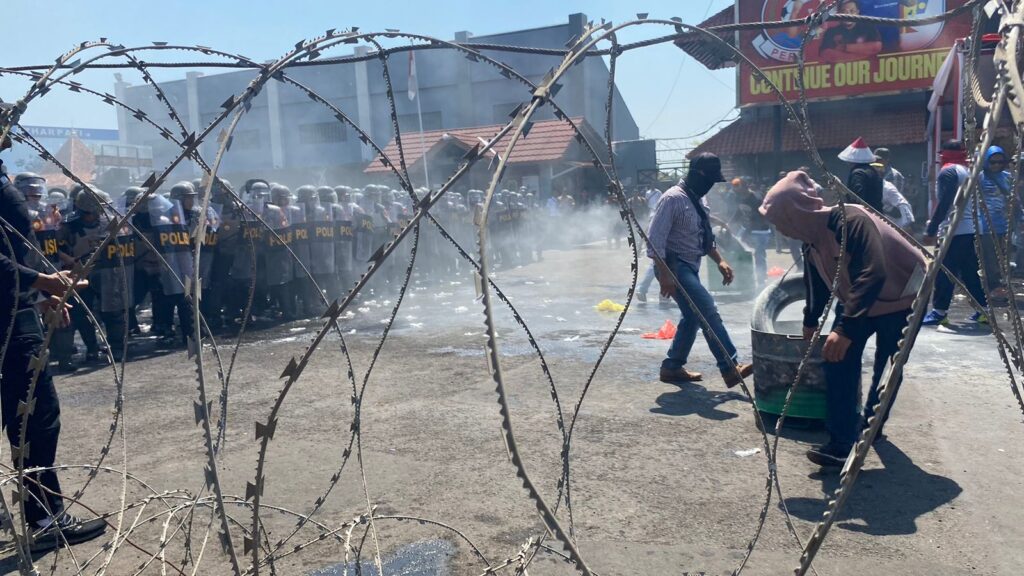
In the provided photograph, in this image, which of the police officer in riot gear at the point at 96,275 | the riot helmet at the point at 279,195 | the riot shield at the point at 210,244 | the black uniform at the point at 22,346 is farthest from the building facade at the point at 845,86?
the black uniform at the point at 22,346

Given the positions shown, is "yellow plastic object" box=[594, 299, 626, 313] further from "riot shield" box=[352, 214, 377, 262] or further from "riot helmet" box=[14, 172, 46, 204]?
"riot helmet" box=[14, 172, 46, 204]

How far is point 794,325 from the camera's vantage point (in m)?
5.97

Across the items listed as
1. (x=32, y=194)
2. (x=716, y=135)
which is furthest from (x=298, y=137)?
(x=32, y=194)

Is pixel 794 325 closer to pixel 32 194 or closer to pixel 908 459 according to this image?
pixel 908 459

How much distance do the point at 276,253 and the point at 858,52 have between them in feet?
60.7

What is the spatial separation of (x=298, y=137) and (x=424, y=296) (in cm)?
2890

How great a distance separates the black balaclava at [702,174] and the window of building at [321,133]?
111 ft

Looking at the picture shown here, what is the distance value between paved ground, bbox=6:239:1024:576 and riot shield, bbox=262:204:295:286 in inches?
105

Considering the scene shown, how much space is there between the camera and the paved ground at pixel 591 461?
361cm

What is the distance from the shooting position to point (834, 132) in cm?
2242

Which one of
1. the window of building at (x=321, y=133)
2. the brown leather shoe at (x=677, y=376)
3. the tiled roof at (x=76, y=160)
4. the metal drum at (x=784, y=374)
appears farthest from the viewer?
the window of building at (x=321, y=133)

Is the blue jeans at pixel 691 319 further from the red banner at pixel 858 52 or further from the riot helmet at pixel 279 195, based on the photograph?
the red banner at pixel 858 52

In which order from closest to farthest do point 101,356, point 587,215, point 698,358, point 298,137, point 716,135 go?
point 698,358, point 101,356, point 716,135, point 587,215, point 298,137

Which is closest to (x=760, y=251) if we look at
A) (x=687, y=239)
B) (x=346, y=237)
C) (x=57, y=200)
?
(x=346, y=237)
